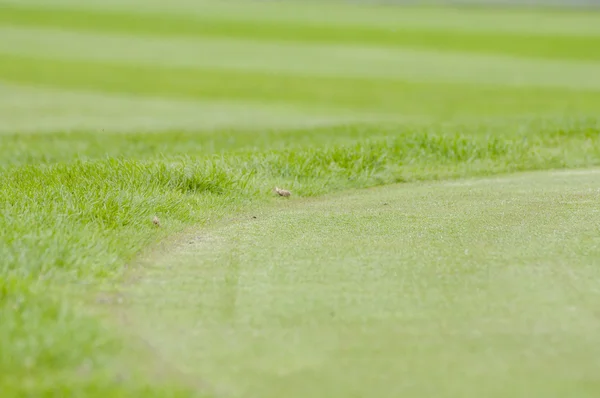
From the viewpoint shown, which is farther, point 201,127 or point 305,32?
point 305,32

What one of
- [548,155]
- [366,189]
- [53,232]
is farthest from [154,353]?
[548,155]

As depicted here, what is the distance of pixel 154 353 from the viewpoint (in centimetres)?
260

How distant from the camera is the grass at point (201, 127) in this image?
9.33 ft

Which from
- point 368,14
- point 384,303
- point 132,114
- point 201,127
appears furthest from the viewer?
point 368,14

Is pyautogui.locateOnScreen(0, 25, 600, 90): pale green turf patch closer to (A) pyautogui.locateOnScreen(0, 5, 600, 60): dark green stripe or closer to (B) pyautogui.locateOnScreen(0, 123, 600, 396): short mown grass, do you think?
Result: (A) pyautogui.locateOnScreen(0, 5, 600, 60): dark green stripe

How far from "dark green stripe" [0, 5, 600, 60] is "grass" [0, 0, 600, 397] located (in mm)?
68

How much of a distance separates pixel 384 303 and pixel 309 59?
10.4 m

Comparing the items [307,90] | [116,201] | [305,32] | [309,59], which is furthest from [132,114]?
[305,32]

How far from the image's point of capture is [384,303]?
2988mm

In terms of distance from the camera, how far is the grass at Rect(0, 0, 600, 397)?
9.33 ft

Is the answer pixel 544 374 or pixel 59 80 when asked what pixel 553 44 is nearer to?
pixel 59 80

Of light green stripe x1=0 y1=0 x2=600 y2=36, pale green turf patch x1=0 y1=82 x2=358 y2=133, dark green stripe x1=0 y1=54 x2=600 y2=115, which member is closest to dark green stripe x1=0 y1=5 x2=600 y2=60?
light green stripe x1=0 y1=0 x2=600 y2=36

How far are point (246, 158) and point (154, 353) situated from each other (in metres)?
3.29

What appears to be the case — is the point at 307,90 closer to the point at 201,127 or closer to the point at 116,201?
the point at 201,127
